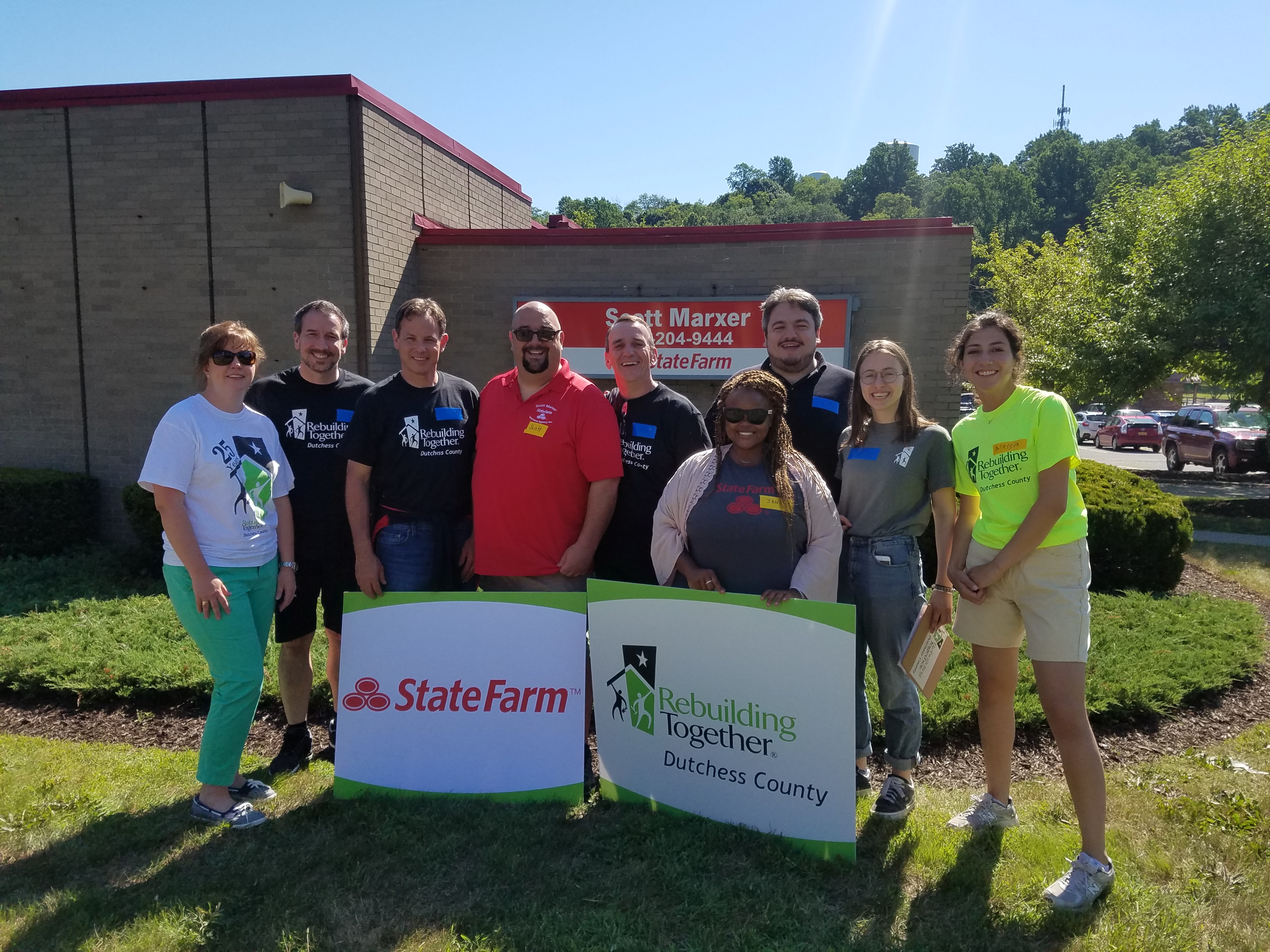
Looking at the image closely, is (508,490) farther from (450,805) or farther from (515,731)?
(450,805)

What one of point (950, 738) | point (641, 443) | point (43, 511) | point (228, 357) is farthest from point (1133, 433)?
point (228, 357)

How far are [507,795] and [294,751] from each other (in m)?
1.31

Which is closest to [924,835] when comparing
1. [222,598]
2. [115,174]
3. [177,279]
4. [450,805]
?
[450,805]

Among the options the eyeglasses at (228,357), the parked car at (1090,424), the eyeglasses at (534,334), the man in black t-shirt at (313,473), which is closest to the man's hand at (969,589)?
the eyeglasses at (534,334)

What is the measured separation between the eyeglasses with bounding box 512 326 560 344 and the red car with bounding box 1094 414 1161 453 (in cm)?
3509

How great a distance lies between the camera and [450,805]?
363cm

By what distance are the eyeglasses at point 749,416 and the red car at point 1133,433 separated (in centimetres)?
3496

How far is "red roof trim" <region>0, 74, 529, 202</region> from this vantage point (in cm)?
813

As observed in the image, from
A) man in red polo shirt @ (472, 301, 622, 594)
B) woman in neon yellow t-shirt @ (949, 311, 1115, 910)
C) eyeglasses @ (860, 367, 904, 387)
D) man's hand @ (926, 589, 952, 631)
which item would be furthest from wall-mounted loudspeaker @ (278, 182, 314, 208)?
man's hand @ (926, 589, 952, 631)

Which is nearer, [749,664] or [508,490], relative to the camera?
[749,664]

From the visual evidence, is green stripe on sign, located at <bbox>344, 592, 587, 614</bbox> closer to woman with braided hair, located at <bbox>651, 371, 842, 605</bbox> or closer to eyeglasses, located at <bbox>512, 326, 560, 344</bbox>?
woman with braided hair, located at <bbox>651, 371, 842, 605</bbox>

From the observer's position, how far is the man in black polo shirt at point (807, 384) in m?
3.87

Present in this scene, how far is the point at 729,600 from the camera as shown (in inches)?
131

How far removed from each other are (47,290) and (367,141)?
12.8 feet
